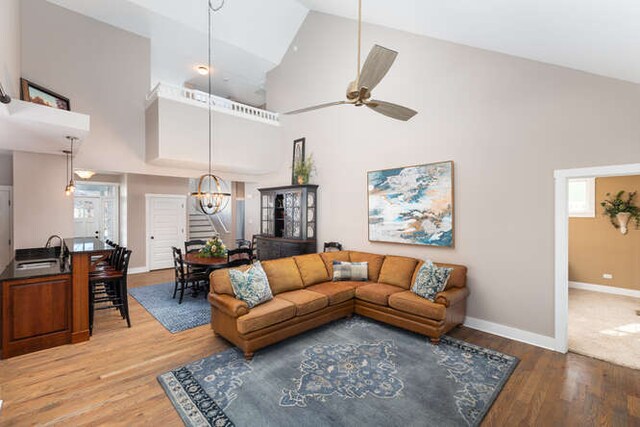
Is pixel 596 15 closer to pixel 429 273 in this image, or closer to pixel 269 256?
pixel 429 273

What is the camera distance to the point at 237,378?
273cm

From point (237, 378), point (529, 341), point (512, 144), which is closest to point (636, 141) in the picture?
point (512, 144)

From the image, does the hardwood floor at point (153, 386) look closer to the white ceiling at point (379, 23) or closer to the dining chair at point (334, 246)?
the dining chair at point (334, 246)

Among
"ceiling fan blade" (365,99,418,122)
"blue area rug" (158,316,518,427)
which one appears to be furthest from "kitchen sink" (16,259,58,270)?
"ceiling fan blade" (365,99,418,122)

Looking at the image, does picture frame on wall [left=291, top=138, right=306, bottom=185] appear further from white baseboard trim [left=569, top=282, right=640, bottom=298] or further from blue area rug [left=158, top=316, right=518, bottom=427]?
white baseboard trim [left=569, top=282, right=640, bottom=298]

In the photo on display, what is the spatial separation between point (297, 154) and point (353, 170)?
1.68 meters

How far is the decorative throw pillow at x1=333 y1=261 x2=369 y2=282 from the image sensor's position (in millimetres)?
4695

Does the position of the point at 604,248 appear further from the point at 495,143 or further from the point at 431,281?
the point at 431,281

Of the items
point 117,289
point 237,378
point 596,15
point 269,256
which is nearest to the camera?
point 596,15

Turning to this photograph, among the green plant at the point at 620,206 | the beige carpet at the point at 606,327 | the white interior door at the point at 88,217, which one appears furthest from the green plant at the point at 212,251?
the green plant at the point at 620,206

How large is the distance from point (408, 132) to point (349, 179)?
1402 mm

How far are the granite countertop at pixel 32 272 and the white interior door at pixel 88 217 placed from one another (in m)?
3.72

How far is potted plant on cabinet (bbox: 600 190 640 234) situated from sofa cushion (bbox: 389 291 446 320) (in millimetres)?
4520

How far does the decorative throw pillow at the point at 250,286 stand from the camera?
336cm
